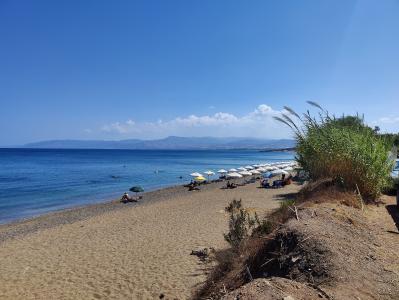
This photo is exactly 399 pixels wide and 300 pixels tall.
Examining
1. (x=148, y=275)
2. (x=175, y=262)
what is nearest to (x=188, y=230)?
(x=175, y=262)

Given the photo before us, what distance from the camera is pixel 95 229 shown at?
49.0ft

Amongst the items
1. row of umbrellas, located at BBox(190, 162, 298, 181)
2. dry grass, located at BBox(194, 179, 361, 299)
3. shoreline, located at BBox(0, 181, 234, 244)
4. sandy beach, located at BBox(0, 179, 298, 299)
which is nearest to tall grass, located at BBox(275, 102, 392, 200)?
dry grass, located at BBox(194, 179, 361, 299)

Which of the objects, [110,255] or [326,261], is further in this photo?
[110,255]

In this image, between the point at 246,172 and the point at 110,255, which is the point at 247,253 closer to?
the point at 110,255

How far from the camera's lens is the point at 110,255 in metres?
10.8

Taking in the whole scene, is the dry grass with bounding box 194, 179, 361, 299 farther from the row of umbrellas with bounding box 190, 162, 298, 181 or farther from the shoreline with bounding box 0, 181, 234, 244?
the row of umbrellas with bounding box 190, 162, 298, 181

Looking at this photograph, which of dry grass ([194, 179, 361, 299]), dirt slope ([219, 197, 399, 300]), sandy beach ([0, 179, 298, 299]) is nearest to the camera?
dirt slope ([219, 197, 399, 300])

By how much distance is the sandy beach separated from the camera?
810 centimetres

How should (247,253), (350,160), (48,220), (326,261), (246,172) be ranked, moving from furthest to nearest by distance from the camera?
1. (246,172)
2. (48,220)
3. (350,160)
4. (247,253)
5. (326,261)

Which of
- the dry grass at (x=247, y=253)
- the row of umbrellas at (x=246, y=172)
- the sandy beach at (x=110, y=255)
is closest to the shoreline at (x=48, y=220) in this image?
the sandy beach at (x=110, y=255)

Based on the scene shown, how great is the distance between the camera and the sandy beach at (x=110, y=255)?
8.10 meters

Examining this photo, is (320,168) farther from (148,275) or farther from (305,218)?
(148,275)

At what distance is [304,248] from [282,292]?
146cm

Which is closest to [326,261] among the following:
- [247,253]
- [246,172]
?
[247,253]
